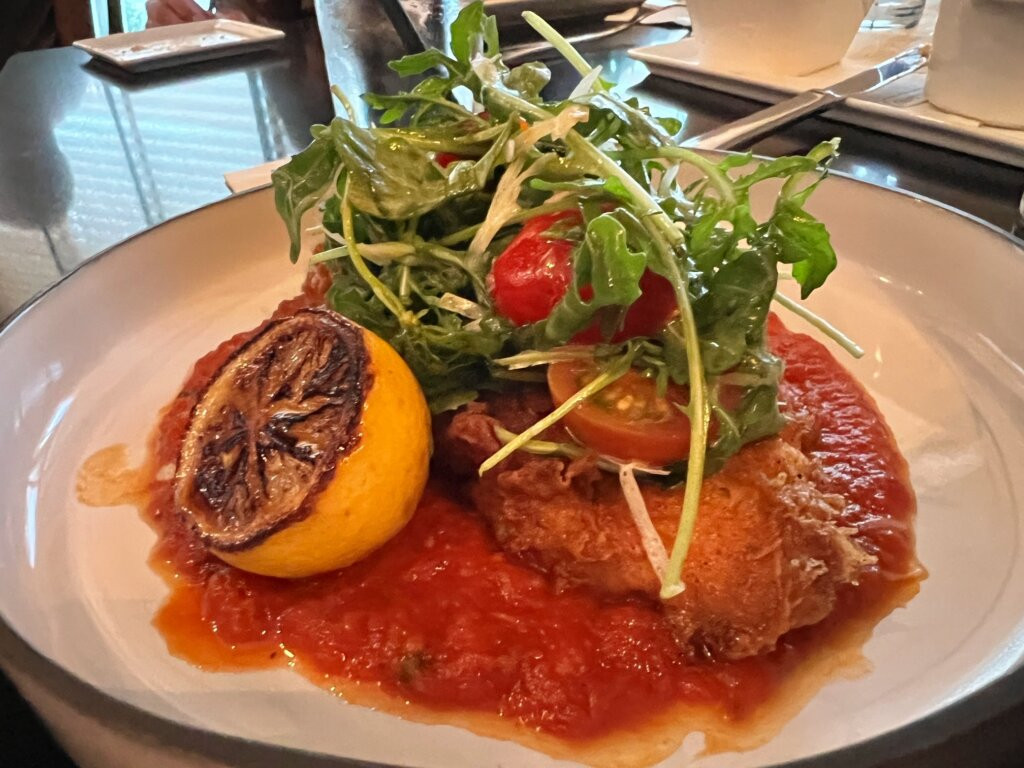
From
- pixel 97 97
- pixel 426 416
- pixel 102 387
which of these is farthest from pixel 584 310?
pixel 97 97

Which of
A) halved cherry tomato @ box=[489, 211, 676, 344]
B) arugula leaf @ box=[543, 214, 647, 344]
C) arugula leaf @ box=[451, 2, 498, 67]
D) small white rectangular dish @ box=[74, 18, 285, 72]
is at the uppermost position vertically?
arugula leaf @ box=[451, 2, 498, 67]

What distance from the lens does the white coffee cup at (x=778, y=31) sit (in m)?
3.56

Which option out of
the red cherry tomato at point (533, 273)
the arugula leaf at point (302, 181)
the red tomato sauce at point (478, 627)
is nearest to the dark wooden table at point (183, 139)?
the red tomato sauce at point (478, 627)

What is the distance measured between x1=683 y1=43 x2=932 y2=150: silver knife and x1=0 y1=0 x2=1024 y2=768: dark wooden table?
0.62ft

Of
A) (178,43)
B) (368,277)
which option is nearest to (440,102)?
(368,277)

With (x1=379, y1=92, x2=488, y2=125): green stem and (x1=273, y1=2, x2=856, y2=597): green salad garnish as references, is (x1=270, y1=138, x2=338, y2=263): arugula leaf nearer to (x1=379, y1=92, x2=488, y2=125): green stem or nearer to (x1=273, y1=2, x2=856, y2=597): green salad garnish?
(x1=273, y1=2, x2=856, y2=597): green salad garnish

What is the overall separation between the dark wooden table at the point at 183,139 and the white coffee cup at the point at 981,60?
19 centimetres

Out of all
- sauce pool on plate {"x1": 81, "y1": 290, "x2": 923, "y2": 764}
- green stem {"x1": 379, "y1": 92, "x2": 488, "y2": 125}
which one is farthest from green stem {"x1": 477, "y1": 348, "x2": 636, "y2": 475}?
green stem {"x1": 379, "y1": 92, "x2": 488, "y2": 125}

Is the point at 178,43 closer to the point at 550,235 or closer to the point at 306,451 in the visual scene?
the point at 550,235

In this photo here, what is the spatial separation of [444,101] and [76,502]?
4.35ft

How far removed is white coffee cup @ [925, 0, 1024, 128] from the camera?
9.53ft

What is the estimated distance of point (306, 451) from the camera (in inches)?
63.9

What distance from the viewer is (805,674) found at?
1.52 metres

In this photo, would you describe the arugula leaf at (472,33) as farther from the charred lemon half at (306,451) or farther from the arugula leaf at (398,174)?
the charred lemon half at (306,451)
